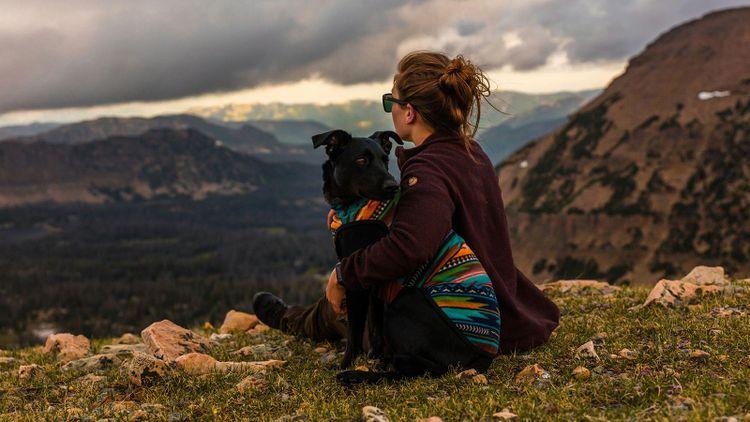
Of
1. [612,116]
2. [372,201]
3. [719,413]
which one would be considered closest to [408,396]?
[372,201]

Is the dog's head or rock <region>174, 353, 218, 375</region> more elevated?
the dog's head

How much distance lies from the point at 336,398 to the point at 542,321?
122 inches

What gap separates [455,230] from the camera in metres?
6.64

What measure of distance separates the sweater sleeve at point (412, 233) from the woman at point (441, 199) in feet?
0.03

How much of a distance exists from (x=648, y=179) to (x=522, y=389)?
152 meters

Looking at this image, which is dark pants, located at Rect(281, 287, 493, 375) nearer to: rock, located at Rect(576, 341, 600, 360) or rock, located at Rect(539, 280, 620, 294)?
rock, located at Rect(576, 341, 600, 360)

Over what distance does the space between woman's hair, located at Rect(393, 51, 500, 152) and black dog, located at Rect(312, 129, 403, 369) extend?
0.71 metres

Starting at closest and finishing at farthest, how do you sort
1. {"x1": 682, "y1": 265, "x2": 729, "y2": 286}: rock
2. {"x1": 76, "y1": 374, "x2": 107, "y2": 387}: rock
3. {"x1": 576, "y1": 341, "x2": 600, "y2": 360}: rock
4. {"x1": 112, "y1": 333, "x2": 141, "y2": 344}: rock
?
{"x1": 576, "y1": 341, "x2": 600, "y2": 360}: rock, {"x1": 76, "y1": 374, "x2": 107, "y2": 387}: rock, {"x1": 682, "y1": 265, "x2": 729, "y2": 286}: rock, {"x1": 112, "y1": 333, "x2": 141, "y2": 344}: rock

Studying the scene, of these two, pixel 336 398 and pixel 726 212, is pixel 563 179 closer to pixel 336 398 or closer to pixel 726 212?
pixel 726 212

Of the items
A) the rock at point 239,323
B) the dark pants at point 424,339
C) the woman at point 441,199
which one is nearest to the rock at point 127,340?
the rock at point 239,323

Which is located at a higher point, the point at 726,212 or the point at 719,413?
the point at 719,413

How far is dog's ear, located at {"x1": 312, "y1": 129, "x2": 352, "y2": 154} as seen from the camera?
21.7 ft

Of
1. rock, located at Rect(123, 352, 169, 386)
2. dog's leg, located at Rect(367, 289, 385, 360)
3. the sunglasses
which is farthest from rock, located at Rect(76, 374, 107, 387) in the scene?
the sunglasses

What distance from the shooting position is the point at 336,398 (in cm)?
597
